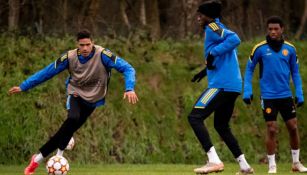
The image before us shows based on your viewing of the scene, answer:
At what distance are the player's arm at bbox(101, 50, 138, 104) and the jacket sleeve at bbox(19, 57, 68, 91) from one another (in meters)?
0.60

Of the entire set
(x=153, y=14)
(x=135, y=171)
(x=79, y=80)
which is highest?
(x=153, y=14)

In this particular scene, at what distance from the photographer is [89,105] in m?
12.2

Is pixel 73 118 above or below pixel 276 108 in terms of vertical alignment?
above

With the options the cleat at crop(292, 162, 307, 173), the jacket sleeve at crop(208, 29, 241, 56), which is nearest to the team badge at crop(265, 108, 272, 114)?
the cleat at crop(292, 162, 307, 173)

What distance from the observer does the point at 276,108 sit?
12844 millimetres

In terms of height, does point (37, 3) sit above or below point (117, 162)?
above

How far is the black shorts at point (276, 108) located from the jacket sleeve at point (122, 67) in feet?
7.88

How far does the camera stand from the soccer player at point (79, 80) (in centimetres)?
1186

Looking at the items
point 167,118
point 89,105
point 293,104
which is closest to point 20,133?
point 167,118

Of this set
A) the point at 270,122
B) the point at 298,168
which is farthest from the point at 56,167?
the point at 298,168

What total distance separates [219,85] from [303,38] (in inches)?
A: 451

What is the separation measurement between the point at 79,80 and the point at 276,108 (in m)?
3.16

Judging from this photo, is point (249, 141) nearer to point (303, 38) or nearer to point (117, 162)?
point (117, 162)

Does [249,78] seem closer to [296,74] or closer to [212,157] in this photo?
[296,74]
